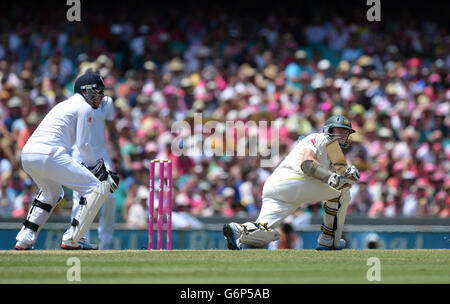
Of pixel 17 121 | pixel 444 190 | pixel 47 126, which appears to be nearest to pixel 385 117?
pixel 444 190

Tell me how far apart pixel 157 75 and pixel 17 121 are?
2931 millimetres

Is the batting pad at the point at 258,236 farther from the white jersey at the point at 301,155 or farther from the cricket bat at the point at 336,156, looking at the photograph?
the cricket bat at the point at 336,156

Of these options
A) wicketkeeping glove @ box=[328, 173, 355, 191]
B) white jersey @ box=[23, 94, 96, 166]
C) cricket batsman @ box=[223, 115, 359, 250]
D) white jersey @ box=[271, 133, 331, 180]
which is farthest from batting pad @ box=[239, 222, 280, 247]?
white jersey @ box=[23, 94, 96, 166]

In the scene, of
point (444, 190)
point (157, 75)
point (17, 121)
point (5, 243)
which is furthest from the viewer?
point (157, 75)

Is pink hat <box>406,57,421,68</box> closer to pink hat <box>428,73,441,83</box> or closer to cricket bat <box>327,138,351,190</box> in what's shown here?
pink hat <box>428,73,441,83</box>

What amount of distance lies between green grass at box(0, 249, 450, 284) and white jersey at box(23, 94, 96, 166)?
1.14 meters

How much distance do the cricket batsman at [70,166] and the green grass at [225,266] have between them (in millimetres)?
379

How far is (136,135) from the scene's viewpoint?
16.7 m

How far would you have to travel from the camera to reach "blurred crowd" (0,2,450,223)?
15500 mm

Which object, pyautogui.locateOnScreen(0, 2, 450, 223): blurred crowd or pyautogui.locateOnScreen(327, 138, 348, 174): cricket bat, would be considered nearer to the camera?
pyautogui.locateOnScreen(327, 138, 348, 174): cricket bat

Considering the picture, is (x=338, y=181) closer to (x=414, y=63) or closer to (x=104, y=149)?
(x=104, y=149)

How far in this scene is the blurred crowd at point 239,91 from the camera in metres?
15.5

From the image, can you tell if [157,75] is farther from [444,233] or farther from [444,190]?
[444,233]

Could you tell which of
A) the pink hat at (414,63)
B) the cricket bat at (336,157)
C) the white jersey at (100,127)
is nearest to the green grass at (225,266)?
the cricket bat at (336,157)
